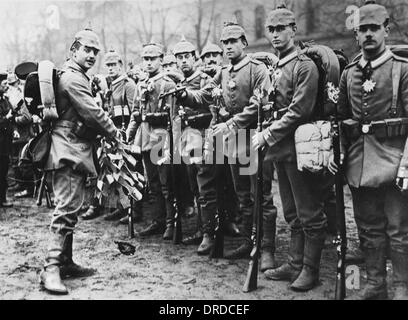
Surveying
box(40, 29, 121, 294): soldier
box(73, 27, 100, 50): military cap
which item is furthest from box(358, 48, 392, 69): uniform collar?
box(73, 27, 100, 50): military cap

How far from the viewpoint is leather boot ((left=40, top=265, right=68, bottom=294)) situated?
4.36 metres

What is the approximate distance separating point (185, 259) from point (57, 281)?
1.57m

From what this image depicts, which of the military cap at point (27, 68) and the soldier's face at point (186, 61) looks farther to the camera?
the soldier's face at point (186, 61)

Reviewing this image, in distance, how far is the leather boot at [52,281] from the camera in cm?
436

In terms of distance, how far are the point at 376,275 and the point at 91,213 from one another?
498 centimetres

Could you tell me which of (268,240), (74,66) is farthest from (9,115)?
(268,240)

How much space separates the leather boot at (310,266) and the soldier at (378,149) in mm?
450

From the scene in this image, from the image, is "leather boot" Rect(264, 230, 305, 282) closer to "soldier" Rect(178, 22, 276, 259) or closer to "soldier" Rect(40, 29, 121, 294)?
"soldier" Rect(178, 22, 276, 259)

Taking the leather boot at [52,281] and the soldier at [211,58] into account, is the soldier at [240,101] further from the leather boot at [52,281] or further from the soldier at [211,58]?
the leather boot at [52,281]

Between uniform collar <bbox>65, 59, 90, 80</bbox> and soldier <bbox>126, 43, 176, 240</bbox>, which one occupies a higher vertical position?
uniform collar <bbox>65, 59, 90, 80</bbox>

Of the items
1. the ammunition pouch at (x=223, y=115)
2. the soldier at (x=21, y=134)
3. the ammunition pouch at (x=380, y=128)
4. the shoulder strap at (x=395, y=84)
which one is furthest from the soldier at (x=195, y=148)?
the soldier at (x=21, y=134)

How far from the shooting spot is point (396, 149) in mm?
3770

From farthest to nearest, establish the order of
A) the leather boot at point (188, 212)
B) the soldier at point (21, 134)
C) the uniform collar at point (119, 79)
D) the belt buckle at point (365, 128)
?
the soldier at point (21, 134), the leather boot at point (188, 212), the uniform collar at point (119, 79), the belt buckle at point (365, 128)

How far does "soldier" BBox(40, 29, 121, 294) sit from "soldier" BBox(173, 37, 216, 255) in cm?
141
